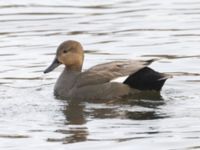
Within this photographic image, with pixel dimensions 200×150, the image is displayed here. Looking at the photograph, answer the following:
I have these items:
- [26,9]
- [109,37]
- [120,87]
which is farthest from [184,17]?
[120,87]

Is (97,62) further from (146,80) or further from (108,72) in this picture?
(146,80)

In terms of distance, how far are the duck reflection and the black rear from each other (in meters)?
0.13

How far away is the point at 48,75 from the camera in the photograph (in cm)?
1664

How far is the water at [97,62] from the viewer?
474 inches

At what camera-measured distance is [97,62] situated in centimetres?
1711

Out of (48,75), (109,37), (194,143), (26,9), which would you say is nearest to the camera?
(194,143)

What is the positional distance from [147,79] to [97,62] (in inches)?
101

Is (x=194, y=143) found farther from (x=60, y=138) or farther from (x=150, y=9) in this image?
(x=150, y=9)

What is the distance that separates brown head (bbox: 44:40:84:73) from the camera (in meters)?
15.5

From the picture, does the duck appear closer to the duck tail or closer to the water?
the duck tail

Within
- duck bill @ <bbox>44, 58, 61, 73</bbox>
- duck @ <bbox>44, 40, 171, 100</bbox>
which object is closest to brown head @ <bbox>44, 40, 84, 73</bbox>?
duck bill @ <bbox>44, 58, 61, 73</bbox>

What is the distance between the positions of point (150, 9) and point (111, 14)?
33.9 inches

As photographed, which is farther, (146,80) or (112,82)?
(112,82)

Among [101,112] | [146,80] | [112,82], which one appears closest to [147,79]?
[146,80]
